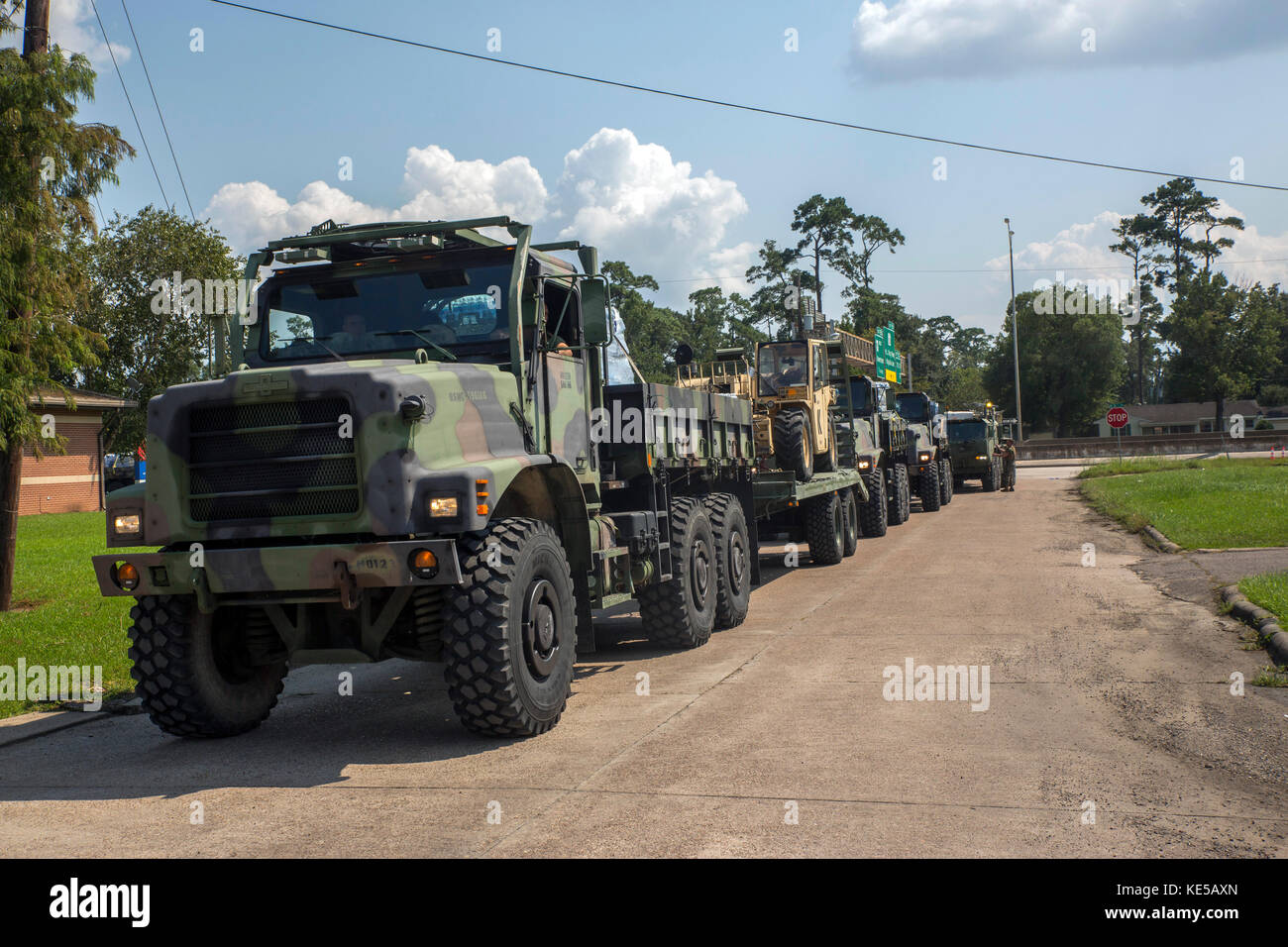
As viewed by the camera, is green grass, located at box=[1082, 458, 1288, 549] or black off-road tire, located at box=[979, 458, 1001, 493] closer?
green grass, located at box=[1082, 458, 1288, 549]

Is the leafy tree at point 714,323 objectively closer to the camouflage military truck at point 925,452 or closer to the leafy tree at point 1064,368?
the leafy tree at point 1064,368

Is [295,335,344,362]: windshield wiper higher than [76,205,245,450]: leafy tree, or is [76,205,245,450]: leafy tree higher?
[76,205,245,450]: leafy tree

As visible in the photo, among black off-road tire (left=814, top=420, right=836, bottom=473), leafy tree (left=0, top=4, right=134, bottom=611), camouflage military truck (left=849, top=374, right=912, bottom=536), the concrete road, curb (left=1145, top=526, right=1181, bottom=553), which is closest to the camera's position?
the concrete road

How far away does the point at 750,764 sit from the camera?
6012 millimetres

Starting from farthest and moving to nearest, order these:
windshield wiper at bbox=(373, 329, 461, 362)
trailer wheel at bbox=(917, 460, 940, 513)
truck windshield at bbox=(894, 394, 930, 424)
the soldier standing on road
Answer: the soldier standing on road, truck windshield at bbox=(894, 394, 930, 424), trailer wheel at bbox=(917, 460, 940, 513), windshield wiper at bbox=(373, 329, 461, 362)

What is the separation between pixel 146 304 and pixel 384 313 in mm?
39736

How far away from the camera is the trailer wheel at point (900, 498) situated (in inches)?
905

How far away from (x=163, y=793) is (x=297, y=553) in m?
1.40

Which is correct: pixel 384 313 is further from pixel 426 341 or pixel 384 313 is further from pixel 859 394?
pixel 859 394

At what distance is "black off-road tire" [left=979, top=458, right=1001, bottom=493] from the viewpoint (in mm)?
33969

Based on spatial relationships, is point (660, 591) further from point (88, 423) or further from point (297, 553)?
point (88, 423)

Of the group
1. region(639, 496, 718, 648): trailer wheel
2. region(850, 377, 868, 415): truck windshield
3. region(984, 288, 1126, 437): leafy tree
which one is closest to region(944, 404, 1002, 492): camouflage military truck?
region(850, 377, 868, 415): truck windshield

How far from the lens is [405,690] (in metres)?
8.64

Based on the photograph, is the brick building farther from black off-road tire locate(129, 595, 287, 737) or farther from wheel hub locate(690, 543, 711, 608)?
black off-road tire locate(129, 595, 287, 737)
